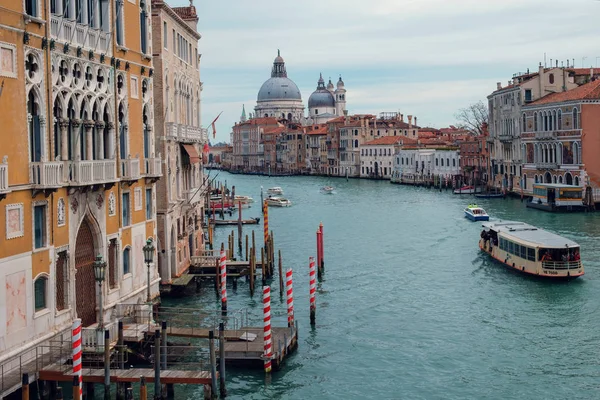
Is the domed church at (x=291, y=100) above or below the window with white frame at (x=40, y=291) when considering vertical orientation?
above

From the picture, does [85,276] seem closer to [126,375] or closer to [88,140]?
[88,140]

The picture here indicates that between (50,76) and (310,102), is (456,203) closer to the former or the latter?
(50,76)

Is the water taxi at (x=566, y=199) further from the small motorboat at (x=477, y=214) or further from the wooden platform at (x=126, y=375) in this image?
the wooden platform at (x=126, y=375)

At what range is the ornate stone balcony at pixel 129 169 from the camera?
12.8m

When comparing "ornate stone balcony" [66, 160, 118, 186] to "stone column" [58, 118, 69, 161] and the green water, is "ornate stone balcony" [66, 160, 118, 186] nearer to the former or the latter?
"stone column" [58, 118, 69, 161]

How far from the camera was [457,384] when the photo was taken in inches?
456

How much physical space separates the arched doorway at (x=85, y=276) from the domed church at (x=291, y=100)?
93755mm

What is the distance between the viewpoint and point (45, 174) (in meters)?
10.0

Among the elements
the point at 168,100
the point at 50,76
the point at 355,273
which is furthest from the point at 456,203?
the point at 50,76

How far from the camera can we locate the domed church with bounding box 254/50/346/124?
106938mm

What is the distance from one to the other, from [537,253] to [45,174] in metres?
12.1

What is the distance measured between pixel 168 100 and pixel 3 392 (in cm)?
887

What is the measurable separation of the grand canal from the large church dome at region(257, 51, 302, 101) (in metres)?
86.1

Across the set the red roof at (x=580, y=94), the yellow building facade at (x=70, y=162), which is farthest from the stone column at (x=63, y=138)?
the red roof at (x=580, y=94)
